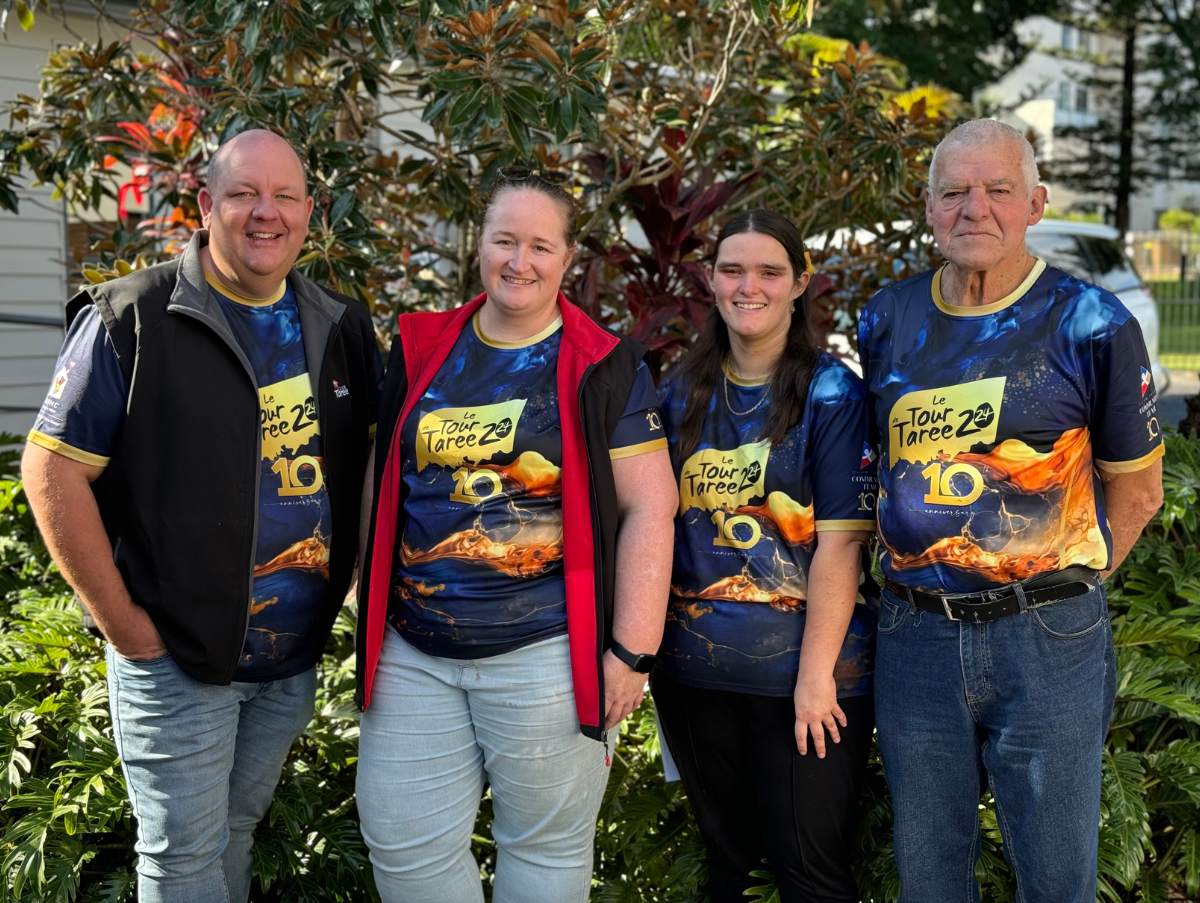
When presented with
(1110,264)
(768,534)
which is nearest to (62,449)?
(768,534)

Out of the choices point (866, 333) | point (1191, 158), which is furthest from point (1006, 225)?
point (1191, 158)

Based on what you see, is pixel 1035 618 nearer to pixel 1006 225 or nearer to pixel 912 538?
pixel 912 538

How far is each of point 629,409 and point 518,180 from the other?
639mm

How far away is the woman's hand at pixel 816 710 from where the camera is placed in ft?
8.72

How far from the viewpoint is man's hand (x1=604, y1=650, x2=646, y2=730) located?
2.70 metres

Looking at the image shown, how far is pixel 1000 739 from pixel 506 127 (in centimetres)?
261

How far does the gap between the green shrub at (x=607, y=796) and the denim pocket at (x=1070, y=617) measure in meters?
0.82

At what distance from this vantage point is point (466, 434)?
266 cm

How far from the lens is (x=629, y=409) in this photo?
2.74 m

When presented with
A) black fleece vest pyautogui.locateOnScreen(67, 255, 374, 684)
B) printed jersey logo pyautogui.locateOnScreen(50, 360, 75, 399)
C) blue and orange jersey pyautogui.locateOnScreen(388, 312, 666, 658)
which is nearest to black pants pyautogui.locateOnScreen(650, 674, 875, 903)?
blue and orange jersey pyautogui.locateOnScreen(388, 312, 666, 658)

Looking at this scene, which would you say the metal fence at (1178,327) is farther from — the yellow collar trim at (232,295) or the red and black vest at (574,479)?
the yellow collar trim at (232,295)

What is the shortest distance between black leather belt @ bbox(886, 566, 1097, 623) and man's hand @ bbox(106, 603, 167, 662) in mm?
1834

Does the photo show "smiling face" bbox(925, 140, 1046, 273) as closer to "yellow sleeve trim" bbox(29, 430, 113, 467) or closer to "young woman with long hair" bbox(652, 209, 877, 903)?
"young woman with long hair" bbox(652, 209, 877, 903)

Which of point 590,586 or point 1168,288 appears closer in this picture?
point 590,586
